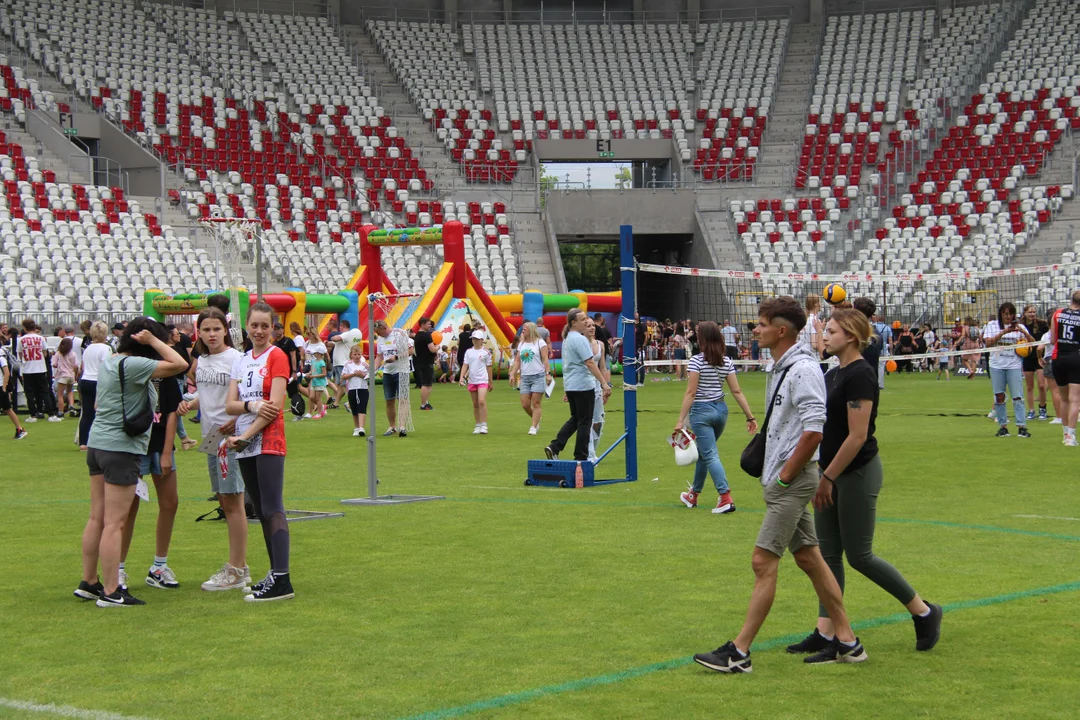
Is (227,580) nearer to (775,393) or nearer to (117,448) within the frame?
(117,448)

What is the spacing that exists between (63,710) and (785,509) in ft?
10.7

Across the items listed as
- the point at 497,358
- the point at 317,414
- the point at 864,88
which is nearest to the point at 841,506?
the point at 317,414

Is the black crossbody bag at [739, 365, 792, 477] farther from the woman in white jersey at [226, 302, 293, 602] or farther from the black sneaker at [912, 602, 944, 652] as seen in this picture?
the woman in white jersey at [226, 302, 293, 602]

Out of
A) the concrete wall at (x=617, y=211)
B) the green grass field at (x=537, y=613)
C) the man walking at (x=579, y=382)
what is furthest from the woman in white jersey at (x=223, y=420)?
the concrete wall at (x=617, y=211)

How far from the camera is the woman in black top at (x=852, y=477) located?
607cm

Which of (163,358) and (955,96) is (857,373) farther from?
(955,96)

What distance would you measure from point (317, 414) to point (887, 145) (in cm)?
2973

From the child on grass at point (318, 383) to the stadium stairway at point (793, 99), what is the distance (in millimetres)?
27640

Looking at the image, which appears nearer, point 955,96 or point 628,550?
point 628,550

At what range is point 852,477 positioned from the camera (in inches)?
241

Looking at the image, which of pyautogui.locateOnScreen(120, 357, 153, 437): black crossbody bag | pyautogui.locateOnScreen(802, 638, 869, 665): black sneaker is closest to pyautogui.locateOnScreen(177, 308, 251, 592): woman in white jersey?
pyautogui.locateOnScreen(120, 357, 153, 437): black crossbody bag

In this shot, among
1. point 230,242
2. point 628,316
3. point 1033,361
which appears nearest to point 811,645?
point 628,316

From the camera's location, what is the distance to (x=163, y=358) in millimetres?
7785

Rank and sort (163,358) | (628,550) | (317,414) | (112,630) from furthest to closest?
1. (317,414)
2. (628,550)
3. (163,358)
4. (112,630)
